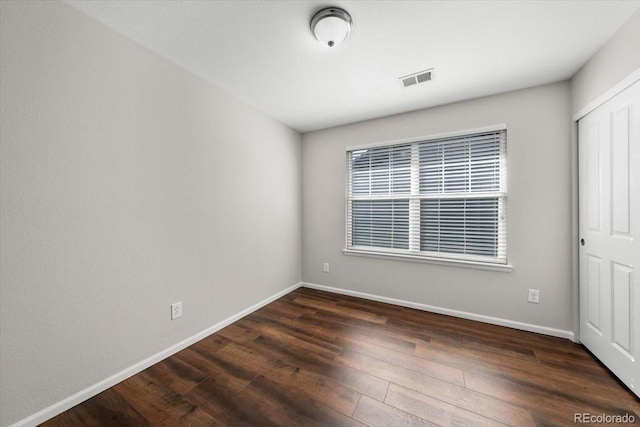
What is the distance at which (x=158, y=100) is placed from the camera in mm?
1880

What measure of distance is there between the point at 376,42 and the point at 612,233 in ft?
7.21

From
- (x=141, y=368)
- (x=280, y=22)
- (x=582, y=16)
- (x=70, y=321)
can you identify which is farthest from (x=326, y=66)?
(x=141, y=368)

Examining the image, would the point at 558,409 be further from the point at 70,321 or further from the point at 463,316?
the point at 70,321

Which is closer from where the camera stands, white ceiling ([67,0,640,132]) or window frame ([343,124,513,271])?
white ceiling ([67,0,640,132])

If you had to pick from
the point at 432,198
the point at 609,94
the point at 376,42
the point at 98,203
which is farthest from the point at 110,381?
the point at 609,94

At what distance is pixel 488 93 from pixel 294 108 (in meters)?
2.08

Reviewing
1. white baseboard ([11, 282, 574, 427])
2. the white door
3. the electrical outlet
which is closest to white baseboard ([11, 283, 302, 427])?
white baseboard ([11, 282, 574, 427])

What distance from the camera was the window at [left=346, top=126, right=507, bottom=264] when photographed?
2510mm

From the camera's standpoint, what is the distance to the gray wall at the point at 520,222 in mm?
2201

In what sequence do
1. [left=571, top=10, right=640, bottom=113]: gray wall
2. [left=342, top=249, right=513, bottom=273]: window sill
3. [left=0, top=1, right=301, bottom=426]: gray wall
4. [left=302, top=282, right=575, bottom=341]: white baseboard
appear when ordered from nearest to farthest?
1. [left=0, top=1, right=301, bottom=426]: gray wall
2. [left=571, top=10, right=640, bottom=113]: gray wall
3. [left=302, top=282, right=575, bottom=341]: white baseboard
4. [left=342, top=249, right=513, bottom=273]: window sill

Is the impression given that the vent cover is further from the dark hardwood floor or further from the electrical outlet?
the electrical outlet

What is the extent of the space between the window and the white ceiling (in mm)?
A: 619

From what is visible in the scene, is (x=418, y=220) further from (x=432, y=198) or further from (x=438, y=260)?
(x=438, y=260)

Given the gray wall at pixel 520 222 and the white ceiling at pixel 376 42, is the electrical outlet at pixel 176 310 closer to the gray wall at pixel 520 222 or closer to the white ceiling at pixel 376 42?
the white ceiling at pixel 376 42
